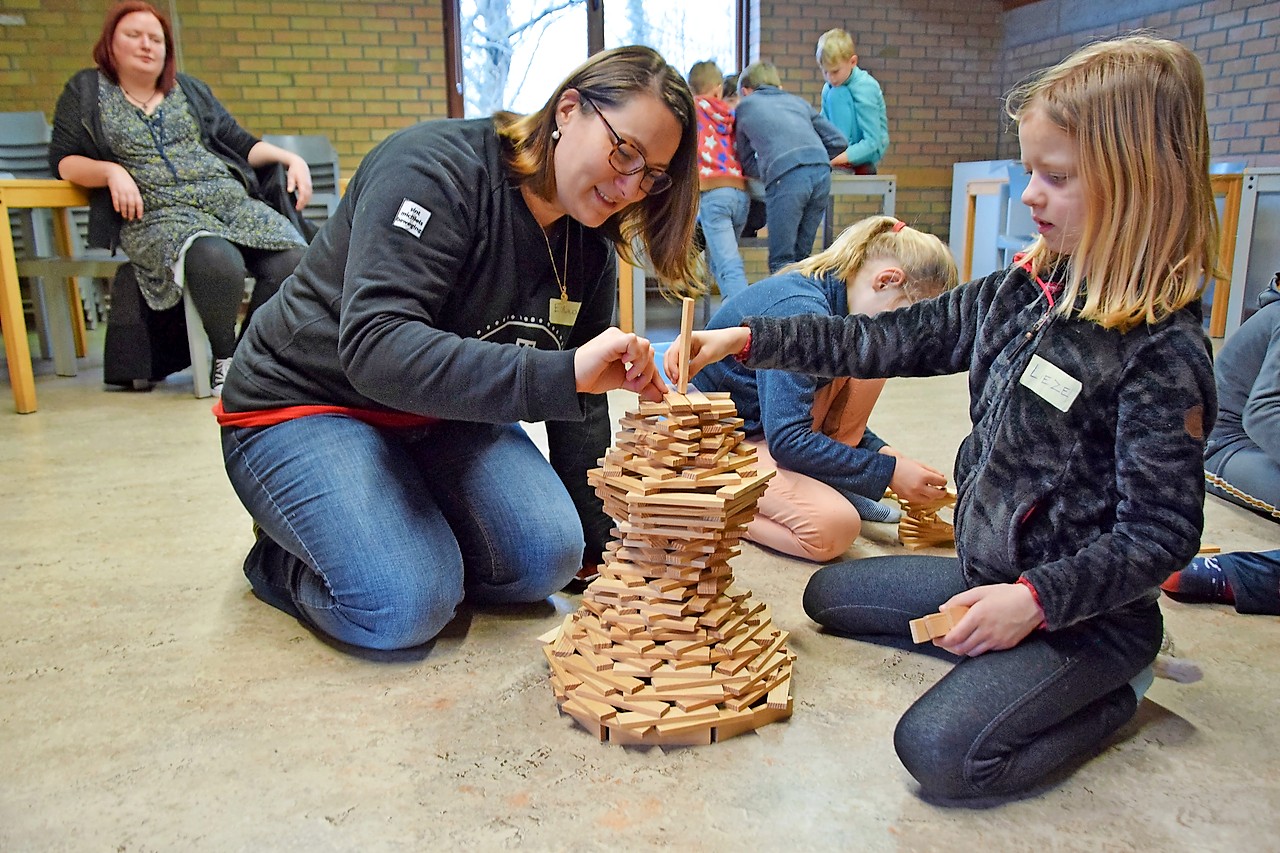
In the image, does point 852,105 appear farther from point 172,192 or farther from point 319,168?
point 172,192

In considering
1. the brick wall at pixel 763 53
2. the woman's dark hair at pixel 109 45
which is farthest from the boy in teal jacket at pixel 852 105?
the woman's dark hair at pixel 109 45

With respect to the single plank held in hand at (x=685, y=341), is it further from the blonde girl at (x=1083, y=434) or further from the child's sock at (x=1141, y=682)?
the child's sock at (x=1141, y=682)

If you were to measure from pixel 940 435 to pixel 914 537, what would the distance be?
43.4 inches

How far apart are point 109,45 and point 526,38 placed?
4115mm

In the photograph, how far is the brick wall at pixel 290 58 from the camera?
671cm

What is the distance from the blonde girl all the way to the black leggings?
3.30 meters

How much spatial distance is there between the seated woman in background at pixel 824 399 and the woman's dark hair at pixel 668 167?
375 millimetres

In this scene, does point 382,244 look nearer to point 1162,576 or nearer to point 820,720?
point 820,720

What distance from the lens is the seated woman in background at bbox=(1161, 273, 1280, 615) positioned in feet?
7.06

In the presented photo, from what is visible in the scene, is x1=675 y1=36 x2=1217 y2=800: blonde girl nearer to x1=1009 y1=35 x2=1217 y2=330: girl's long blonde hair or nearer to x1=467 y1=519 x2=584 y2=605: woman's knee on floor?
x1=1009 y1=35 x2=1217 y2=330: girl's long blonde hair

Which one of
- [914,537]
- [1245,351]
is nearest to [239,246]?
[914,537]

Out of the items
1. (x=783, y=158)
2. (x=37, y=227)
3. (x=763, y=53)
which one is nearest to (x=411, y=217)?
(x=783, y=158)

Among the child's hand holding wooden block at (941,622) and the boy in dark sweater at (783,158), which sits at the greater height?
the boy in dark sweater at (783,158)

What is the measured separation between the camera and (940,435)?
140 inches
